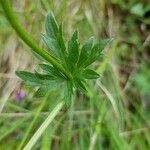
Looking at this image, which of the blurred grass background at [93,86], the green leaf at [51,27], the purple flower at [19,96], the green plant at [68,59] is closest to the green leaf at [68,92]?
the green plant at [68,59]

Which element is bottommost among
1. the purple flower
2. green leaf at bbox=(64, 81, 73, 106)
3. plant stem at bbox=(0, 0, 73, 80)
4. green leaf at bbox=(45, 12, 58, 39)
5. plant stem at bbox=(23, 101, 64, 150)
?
plant stem at bbox=(23, 101, 64, 150)

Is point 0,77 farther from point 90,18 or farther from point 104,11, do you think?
point 104,11

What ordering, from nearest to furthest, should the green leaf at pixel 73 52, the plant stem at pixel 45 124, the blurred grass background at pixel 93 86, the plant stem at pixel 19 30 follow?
the plant stem at pixel 19 30 → the green leaf at pixel 73 52 → the plant stem at pixel 45 124 → the blurred grass background at pixel 93 86

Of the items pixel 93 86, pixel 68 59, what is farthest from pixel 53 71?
pixel 93 86

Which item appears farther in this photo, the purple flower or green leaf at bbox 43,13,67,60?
the purple flower

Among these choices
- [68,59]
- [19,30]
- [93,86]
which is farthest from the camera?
[93,86]

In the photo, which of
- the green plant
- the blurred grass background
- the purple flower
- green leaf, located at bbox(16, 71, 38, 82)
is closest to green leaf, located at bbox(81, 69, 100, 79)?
the green plant

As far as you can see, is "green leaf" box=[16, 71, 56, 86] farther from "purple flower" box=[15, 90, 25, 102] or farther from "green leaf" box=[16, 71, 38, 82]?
"purple flower" box=[15, 90, 25, 102]

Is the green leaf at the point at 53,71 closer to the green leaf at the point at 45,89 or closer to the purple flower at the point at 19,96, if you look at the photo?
the green leaf at the point at 45,89

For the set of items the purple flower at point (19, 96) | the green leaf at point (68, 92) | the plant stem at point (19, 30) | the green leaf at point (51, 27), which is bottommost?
the green leaf at point (68, 92)

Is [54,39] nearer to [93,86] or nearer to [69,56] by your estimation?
[69,56]
